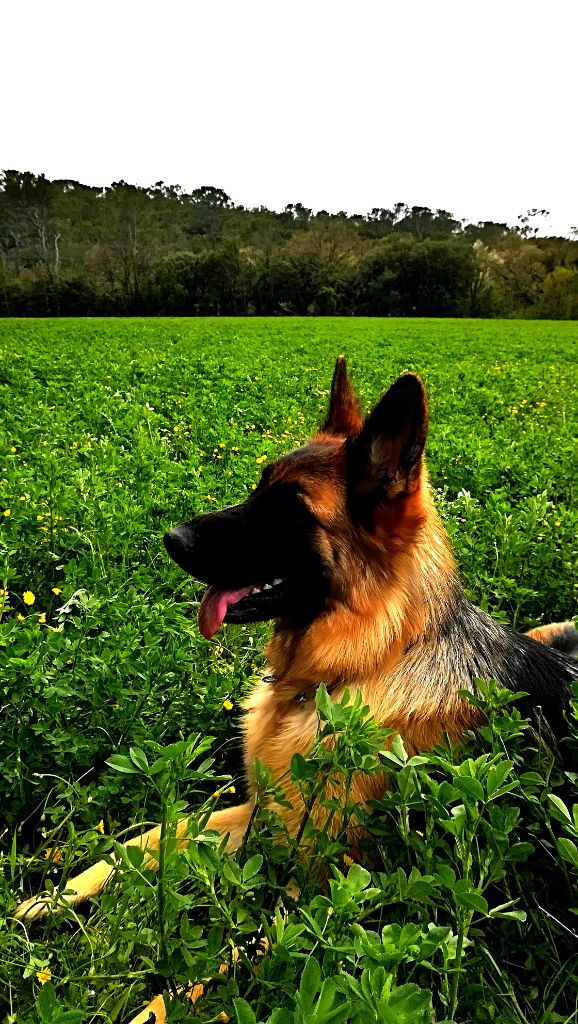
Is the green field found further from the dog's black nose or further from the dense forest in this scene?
the dense forest

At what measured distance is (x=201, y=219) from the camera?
91.5 meters

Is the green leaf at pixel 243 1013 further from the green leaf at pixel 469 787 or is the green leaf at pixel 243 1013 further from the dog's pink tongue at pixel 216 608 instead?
the dog's pink tongue at pixel 216 608

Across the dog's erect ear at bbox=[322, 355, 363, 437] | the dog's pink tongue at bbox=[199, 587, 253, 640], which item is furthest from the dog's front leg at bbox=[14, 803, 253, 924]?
the dog's erect ear at bbox=[322, 355, 363, 437]

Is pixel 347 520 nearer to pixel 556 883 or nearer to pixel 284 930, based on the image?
pixel 556 883

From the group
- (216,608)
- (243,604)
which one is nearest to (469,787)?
(243,604)

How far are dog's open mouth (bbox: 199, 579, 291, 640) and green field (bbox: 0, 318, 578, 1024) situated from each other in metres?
0.33

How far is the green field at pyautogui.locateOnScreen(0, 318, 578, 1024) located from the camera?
1.27 m

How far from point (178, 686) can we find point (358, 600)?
99 cm

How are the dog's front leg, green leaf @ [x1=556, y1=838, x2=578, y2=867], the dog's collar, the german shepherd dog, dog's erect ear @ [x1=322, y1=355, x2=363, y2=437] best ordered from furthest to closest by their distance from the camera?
dog's erect ear @ [x1=322, y1=355, x2=363, y2=437] < the dog's collar < the german shepherd dog < the dog's front leg < green leaf @ [x1=556, y1=838, x2=578, y2=867]

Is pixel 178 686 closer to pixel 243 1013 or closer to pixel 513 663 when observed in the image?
pixel 513 663

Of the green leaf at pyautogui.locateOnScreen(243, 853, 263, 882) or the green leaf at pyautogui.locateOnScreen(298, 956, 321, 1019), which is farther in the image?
the green leaf at pyautogui.locateOnScreen(243, 853, 263, 882)

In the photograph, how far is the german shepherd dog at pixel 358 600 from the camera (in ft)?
7.11

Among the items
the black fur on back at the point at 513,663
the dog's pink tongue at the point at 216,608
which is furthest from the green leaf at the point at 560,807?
the dog's pink tongue at the point at 216,608

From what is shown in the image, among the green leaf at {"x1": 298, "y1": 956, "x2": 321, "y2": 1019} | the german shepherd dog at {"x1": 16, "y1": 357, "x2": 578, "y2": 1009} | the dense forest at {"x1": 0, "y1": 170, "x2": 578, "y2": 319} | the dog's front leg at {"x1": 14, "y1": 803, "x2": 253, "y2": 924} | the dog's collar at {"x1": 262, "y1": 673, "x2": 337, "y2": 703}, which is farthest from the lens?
the dense forest at {"x1": 0, "y1": 170, "x2": 578, "y2": 319}
